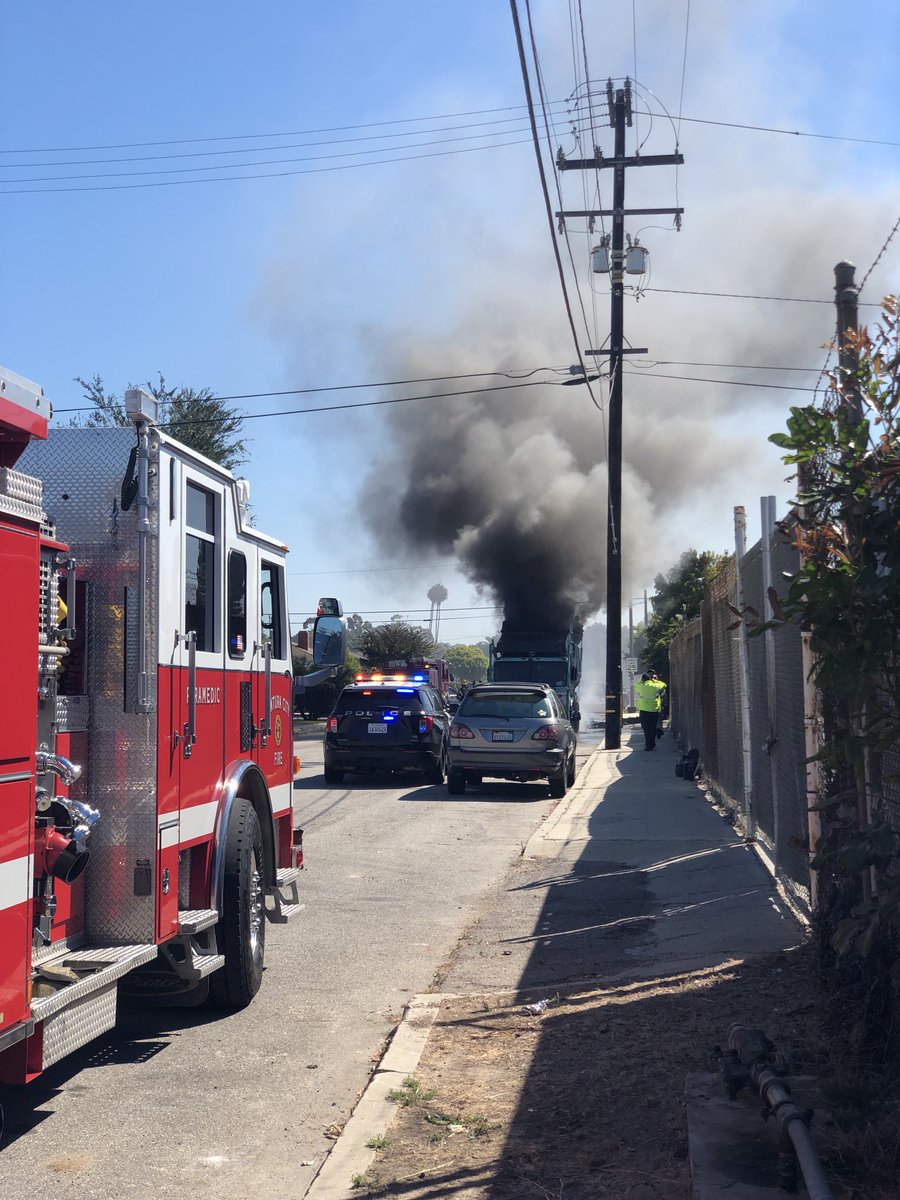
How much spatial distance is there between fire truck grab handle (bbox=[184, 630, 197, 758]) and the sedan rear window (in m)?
11.3

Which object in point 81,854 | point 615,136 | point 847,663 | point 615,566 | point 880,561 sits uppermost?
point 615,136

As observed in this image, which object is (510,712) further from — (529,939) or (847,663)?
(847,663)

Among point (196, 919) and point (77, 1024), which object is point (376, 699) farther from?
point (77, 1024)

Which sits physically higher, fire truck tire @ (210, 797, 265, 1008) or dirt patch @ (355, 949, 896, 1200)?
fire truck tire @ (210, 797, 265, 1008)

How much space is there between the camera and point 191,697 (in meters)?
5.38

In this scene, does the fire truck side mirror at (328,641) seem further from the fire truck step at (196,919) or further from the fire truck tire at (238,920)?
the fire truck step at (196,919)

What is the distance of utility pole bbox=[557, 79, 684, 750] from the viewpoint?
24297mm

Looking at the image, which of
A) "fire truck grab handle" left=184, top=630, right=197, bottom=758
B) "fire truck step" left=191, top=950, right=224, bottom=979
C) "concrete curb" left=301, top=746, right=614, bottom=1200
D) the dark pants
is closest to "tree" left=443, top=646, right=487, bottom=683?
the dark pants

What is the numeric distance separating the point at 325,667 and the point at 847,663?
5.17 metres

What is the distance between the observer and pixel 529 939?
7.68m

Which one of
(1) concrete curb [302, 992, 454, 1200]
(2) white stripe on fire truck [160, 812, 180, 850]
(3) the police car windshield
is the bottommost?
(1) concrete curb [302, 992, 454, 1200]

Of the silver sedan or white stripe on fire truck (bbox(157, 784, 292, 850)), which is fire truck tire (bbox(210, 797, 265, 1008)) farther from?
the silver sedan

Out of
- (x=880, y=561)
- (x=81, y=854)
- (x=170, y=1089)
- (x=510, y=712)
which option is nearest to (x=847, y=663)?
(x=880, y=561)

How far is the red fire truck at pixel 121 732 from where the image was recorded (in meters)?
3.82
